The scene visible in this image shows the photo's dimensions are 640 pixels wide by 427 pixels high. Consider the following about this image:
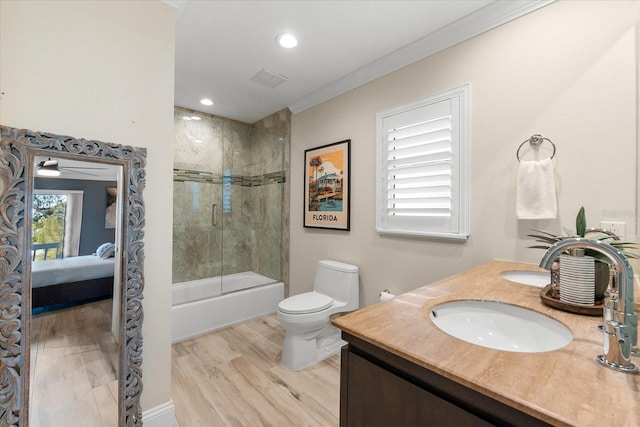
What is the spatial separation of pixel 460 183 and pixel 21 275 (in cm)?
240

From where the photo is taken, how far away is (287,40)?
2049 mm

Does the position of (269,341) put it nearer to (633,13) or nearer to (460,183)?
(460,183)

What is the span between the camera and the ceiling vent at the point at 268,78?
2530mm

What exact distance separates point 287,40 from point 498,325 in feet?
7.17

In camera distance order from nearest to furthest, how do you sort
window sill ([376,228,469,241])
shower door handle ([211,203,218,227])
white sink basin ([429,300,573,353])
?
white sink basin ([429,300,573,353]) < window sill ([376,228,469,241]) < shower door handle ([211,203,218,227])

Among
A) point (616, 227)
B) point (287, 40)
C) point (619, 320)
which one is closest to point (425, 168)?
point (616, 227)

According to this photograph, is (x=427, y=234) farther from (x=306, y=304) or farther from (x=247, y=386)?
(x=247, y=386)

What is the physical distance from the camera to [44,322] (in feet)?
4.15

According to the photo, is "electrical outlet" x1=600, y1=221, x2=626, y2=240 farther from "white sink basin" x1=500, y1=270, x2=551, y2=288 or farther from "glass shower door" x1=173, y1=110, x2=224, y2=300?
"glass shower door" x1=173, y1=110, x2=224, y2=300

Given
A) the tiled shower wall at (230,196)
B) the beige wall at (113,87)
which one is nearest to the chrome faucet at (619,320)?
the beige wall at (113,87)

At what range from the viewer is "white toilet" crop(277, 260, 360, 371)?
2182 mm

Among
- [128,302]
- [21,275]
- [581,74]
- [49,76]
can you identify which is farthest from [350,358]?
[581,74]

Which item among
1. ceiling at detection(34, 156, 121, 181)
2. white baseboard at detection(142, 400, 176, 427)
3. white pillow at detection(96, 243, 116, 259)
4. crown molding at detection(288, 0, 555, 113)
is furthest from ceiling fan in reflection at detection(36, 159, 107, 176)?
crown molding at detection(288, 0, 555, 113)

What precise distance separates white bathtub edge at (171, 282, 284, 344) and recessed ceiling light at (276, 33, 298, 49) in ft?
7.83
